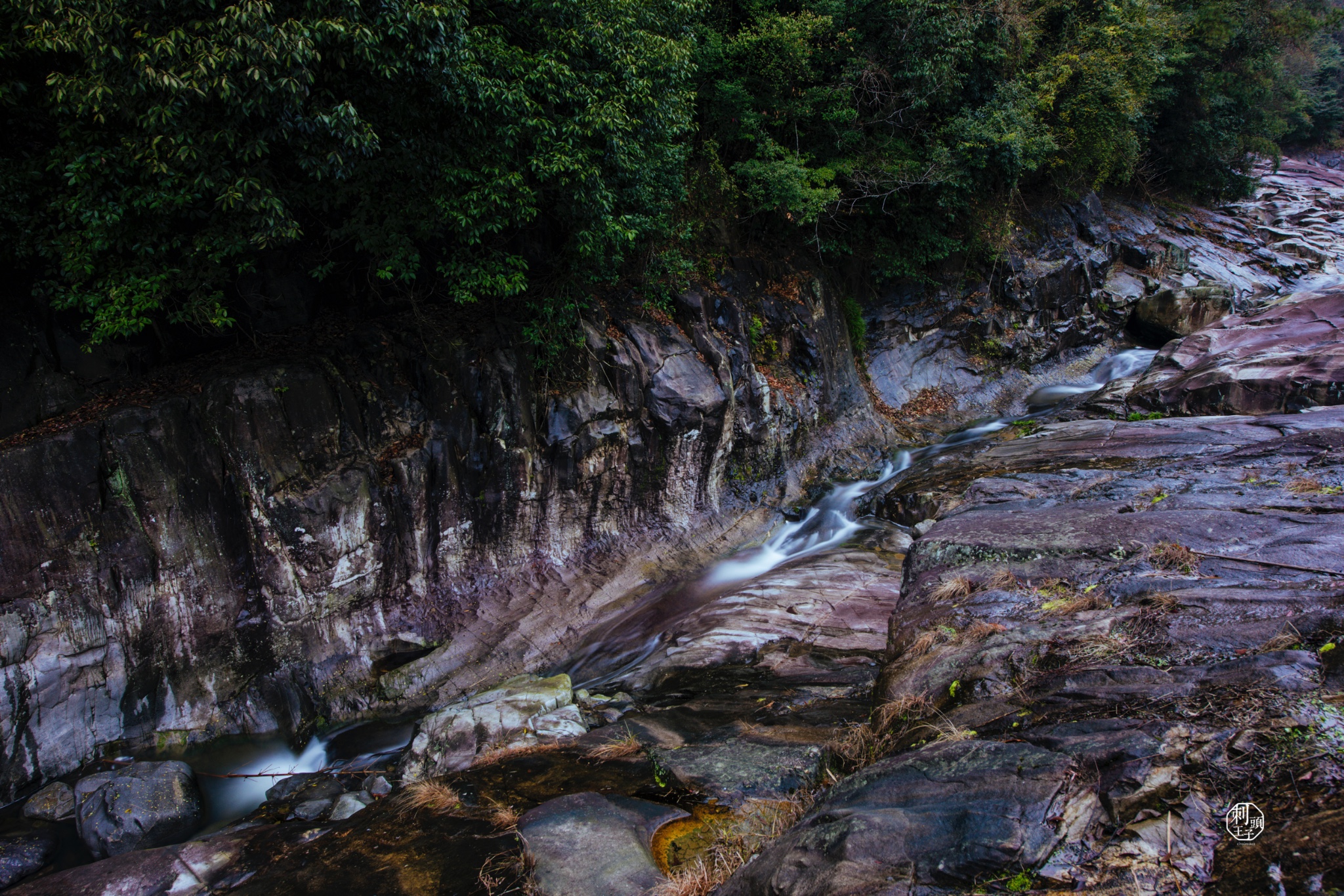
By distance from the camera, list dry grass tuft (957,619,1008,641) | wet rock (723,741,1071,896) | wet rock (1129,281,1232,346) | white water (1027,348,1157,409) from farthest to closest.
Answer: wet rock (1129,281,1232,346)
white water (1027,348,1157,409)
dry grass tuft (957,619,1008,641)
wet rock (723,741,1071,896)

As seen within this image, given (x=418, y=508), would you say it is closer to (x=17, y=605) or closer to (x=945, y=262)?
(x=17, y=605)

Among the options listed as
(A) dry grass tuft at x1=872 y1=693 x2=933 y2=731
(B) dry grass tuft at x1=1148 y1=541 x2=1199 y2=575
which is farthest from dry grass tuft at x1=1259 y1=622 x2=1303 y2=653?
(A) dry grass tuft at x1=872 y1=693 x2=933 y2=731

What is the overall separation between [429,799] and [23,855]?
447cm

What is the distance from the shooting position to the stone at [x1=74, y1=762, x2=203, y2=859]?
7820 millimetres

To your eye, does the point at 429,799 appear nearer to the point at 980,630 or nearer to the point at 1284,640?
Result: the point at 980,630

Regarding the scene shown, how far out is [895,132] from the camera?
→ 16828mm

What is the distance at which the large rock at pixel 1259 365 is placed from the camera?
1311cm

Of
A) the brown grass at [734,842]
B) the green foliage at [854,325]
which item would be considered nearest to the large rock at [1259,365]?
the green foliage at [854,325]

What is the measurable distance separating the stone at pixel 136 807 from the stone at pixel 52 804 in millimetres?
95

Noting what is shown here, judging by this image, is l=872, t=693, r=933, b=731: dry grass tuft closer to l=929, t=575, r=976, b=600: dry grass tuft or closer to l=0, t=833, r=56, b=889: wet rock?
l=929, t=575, r=976, b=600: dry grass tuft

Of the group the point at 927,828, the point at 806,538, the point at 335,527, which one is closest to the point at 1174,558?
the point at 927,828

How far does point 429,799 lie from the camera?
7.47 m

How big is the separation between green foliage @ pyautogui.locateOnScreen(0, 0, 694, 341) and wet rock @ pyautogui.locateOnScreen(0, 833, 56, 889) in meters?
5.71

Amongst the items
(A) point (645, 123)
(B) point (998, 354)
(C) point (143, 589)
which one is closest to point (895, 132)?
(B) point (998, 354)
